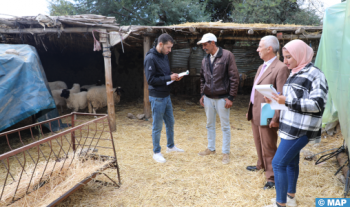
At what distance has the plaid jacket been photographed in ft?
6.32

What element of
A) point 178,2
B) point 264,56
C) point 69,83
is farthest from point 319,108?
point 178,2

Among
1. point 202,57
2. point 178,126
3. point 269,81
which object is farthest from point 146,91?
point 202,57

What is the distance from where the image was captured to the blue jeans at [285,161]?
2068 mm

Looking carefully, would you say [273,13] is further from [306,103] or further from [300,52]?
[306,103]

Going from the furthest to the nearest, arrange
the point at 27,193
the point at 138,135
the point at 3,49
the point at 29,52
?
the point at 138,135, the point at 29,52, the point at 3,49, the point at 27,193

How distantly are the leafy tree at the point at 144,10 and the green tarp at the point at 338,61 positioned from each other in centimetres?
1059

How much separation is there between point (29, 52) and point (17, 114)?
1446 mm

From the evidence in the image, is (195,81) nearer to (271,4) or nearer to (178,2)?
(178,2)

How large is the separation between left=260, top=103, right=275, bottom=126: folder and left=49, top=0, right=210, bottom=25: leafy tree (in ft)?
38.4

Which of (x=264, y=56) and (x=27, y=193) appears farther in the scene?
(x=264, y=56)

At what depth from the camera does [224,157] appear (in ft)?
12.2

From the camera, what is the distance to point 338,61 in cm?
327

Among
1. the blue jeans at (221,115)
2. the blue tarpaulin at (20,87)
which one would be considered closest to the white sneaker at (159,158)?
the blue jeans at (221,115)

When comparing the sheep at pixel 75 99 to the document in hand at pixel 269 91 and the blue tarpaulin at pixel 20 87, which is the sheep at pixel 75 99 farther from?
the document in hand at pixel 269 91
